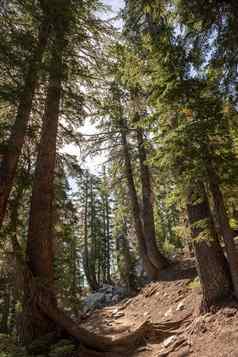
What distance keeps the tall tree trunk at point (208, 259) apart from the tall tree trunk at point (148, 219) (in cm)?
584

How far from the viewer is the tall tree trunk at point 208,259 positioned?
5.57 metres

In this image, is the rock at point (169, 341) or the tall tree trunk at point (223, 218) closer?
the tall tree trunk at point (223, 218)

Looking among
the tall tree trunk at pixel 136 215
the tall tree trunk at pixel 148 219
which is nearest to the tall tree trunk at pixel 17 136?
the tall tree trunk at pixel 148 219

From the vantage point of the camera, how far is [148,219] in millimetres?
12391

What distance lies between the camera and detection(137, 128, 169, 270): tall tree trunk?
12078mm

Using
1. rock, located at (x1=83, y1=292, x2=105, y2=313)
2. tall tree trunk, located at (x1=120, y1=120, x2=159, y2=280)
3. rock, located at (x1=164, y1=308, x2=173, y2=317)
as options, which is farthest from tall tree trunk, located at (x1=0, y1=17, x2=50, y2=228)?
rock, located at (x1=83, y1=292, x2=105, y2=313)

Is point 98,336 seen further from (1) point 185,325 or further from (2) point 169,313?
(2) point 169,313

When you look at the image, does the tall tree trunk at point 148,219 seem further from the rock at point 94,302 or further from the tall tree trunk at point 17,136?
the rock at point 94,302

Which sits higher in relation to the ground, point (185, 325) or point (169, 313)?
point (169, 313)

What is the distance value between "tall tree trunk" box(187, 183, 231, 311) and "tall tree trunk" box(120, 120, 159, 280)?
20.6ft

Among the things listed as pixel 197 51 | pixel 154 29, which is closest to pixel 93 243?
pixel 154 29

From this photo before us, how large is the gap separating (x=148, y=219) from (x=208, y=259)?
6.31 metres

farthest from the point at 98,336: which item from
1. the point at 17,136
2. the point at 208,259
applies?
the point at 17,136

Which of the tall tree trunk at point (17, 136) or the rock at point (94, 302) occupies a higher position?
the tall tree trunk at point (17, 136)
